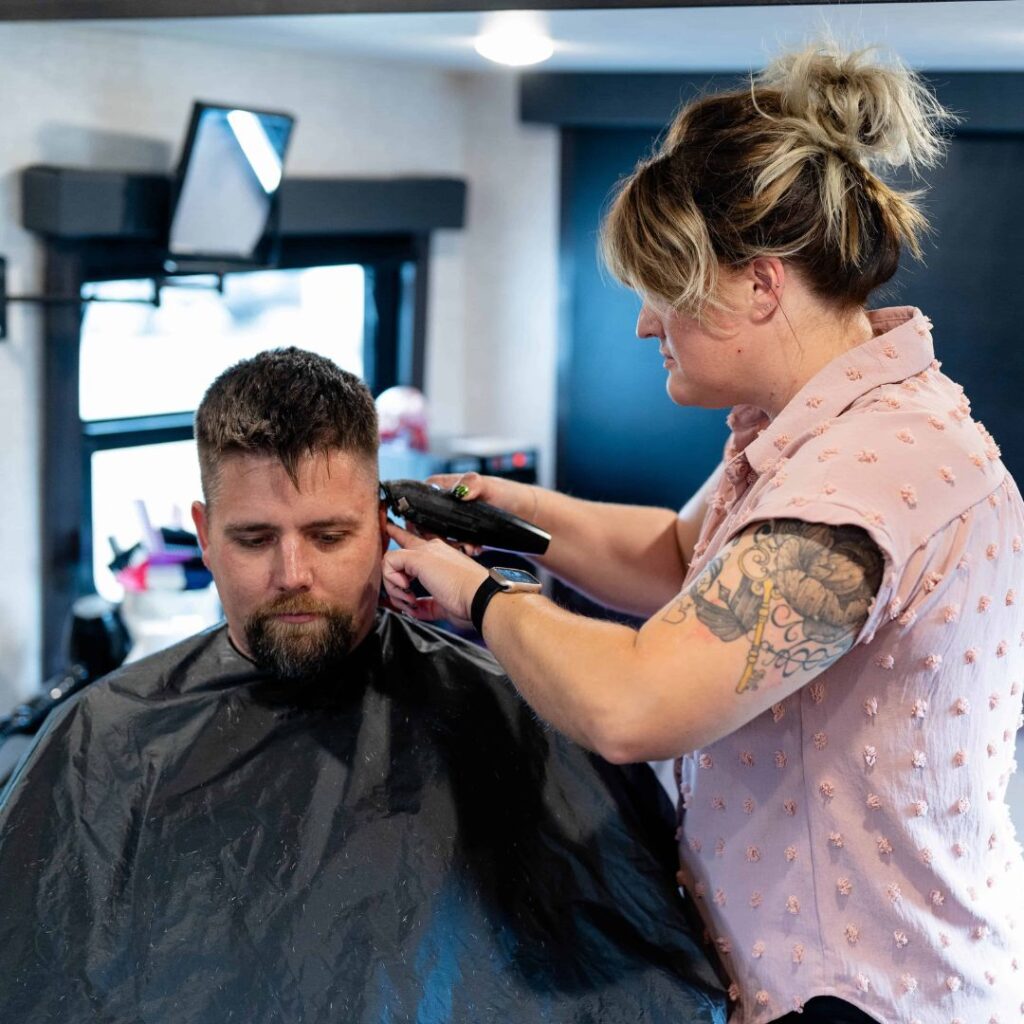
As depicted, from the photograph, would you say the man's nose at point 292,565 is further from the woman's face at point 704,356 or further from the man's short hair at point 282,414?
the woman's face at point 704,356

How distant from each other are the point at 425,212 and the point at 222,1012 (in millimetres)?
2930

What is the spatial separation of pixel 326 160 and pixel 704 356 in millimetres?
2475

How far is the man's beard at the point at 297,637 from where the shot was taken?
65.8 inches

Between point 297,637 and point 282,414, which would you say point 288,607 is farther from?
point 282,414

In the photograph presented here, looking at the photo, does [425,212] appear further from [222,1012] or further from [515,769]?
[222,1012]

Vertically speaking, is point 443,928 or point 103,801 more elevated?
point 103,801

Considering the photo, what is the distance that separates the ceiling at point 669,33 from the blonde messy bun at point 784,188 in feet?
0.69

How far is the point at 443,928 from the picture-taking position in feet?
5.01

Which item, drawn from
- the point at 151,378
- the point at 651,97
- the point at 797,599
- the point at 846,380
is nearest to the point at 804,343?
the point at 846,380

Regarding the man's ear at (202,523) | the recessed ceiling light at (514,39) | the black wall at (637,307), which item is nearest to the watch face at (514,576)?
the man's ear at (202,523)

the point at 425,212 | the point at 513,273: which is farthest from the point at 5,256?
the point at 513,273

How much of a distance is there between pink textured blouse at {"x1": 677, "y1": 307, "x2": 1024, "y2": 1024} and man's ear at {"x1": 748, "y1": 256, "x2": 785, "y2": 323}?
0.09 m

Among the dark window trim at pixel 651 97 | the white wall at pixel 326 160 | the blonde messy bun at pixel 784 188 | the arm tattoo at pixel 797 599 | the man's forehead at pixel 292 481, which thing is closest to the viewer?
the arm tattoo at pixel 797 599

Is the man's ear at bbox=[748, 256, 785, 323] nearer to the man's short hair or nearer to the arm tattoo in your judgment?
the arm tattoo
